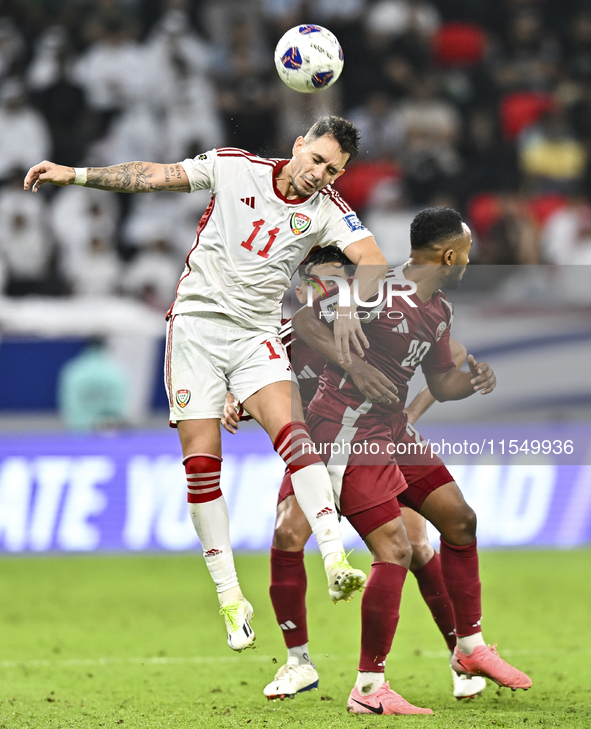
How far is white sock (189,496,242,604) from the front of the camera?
5449 millimetres

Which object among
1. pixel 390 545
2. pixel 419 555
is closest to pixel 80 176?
pixel 390 545

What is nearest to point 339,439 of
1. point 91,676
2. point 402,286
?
point 402,286

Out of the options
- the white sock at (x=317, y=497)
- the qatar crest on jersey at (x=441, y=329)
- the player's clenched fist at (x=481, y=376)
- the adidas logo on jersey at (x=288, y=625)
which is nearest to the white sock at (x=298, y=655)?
the adidas logo on jersey at (x=288, y=625)

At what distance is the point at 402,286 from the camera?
5.70m

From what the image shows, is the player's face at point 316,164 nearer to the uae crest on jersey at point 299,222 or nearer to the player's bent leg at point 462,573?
the uae crest on jersey at point 299,222

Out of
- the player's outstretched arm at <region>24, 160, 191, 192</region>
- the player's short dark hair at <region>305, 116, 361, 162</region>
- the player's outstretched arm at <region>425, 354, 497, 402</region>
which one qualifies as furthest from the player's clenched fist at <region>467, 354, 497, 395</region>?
the player's outstretched arm at <region>24, 160, 191, 192</region>

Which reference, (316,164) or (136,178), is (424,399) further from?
(136,178)

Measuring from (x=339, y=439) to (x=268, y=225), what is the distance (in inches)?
43.8

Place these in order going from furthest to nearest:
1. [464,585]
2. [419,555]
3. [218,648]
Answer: [218,648] → [419,555] → [464,585]

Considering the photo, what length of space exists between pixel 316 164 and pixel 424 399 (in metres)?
1.49

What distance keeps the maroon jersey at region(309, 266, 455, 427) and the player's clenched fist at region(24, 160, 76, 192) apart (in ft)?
4.52

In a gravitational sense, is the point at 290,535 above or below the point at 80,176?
below

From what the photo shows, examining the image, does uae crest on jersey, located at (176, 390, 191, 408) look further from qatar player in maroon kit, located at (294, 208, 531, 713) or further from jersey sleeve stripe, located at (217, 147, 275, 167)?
jersey sleeve stripe, located at (217, 147, 275, 167)

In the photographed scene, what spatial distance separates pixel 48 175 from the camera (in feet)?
17.0
